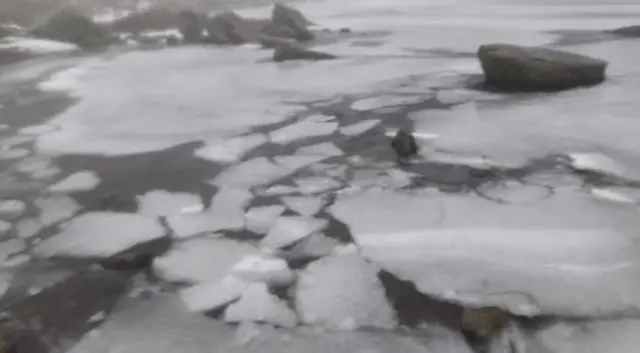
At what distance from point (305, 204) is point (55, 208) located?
117cm

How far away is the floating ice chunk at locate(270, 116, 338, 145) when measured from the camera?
12.4 ft

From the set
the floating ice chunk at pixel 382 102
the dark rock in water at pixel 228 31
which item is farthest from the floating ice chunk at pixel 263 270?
the dark rock in water at pixel 228 31

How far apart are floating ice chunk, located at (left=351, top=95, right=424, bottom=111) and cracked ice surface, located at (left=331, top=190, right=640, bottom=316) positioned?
67.5 inches

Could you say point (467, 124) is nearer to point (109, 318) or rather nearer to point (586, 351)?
point (586, 351)

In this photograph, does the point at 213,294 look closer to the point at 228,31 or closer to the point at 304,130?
the point at 304,130

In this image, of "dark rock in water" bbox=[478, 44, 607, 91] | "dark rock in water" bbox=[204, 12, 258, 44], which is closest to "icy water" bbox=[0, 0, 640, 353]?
"dark rock in water" bbox=[478, 44, 607, 91]

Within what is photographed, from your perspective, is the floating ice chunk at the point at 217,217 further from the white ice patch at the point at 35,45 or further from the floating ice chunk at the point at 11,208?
the white ice patch at the point at 35,45

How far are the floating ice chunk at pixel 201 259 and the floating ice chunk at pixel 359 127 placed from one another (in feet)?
5.17

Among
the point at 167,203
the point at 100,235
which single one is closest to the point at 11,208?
the point at 100,235

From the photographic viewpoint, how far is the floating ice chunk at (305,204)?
2684 mm

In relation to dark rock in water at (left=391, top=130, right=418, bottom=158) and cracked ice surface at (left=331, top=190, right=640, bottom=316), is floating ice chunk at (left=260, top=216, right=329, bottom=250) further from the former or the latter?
dark rock in water at (left=391, top=130, right=418, bottom=158)

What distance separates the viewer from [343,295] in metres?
2.04

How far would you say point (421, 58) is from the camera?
21.1 feet

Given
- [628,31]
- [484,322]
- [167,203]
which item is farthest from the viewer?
[628,31]
